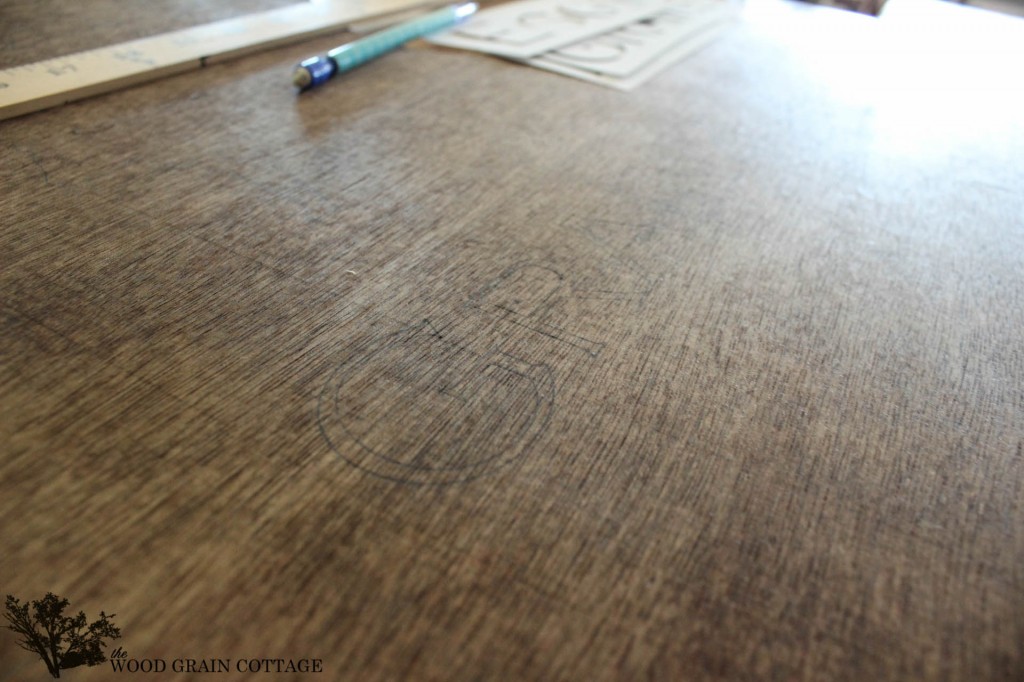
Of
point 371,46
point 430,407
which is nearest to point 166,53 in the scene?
point 371,46

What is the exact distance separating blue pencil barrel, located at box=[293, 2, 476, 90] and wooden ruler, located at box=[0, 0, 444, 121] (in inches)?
3.1

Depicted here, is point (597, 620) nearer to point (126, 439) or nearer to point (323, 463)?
point (323, 463)

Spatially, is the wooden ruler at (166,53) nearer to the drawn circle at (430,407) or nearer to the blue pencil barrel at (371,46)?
the blue pencil barrel at (371,46)

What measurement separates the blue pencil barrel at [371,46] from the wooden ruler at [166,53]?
80mm

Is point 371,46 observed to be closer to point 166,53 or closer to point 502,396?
point 166,53

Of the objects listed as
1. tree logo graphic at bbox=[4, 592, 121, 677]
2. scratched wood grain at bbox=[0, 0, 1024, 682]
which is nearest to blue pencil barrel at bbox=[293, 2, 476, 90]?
scratched wood grain at bbox=[0, 0, 1024, 682]

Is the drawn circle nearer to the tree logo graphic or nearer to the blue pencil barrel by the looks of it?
the tree logo graphic

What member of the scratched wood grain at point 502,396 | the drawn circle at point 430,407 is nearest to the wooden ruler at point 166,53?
the scratched wood grain at point 502,396

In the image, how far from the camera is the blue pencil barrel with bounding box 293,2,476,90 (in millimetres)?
882

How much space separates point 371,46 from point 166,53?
27cm

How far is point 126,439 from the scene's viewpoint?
431 mm

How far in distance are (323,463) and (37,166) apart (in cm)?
49

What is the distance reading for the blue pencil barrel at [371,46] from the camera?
0.88 m

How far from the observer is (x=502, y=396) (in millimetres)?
486
